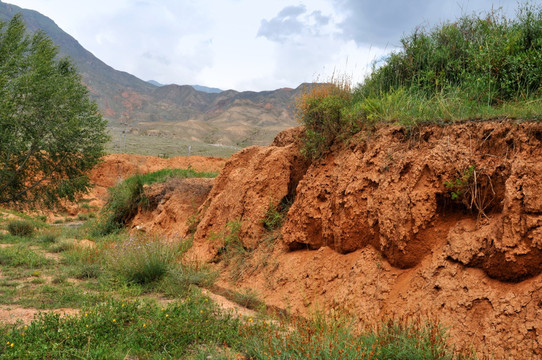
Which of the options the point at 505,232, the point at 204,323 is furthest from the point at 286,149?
the point at 505,232

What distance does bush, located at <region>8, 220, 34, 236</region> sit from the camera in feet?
42.0

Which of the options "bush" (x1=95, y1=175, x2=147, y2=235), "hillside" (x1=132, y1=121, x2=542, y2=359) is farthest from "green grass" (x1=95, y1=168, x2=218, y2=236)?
"hillside" (x1=132, y1=121, x2=542, y2=359)

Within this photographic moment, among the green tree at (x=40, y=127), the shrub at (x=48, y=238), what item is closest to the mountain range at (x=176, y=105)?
the green tree at (x=40, y=127)

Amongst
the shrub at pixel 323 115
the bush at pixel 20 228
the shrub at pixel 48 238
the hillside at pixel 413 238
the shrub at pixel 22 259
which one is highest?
the shrub at pixel 323 115

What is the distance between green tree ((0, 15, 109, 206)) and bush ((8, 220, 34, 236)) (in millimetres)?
972

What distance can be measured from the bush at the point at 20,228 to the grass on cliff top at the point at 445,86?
10.5m

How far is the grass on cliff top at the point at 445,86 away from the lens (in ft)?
17.6

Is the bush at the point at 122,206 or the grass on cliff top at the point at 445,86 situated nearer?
the grass on cliff top at the point at 445,86

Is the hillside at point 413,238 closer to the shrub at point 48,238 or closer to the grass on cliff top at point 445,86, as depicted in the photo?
the grass on cliff top at point 445,86

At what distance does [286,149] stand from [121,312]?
451 cm

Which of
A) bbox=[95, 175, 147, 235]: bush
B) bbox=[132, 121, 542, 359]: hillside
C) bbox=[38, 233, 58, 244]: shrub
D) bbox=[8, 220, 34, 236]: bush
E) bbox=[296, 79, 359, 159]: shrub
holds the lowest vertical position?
bbox=[8, 220, 34, 236]: bush

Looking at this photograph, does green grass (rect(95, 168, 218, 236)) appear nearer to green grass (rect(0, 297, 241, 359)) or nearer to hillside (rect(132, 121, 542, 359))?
hillside (rect(132, 121, 542, 359))

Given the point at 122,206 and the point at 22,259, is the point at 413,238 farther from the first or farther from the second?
the point at 122,206

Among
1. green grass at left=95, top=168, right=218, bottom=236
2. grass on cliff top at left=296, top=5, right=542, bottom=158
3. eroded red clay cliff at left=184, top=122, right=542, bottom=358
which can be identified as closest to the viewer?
eroded red clay cliff at left=184, top=122, right=542, bottom=358
